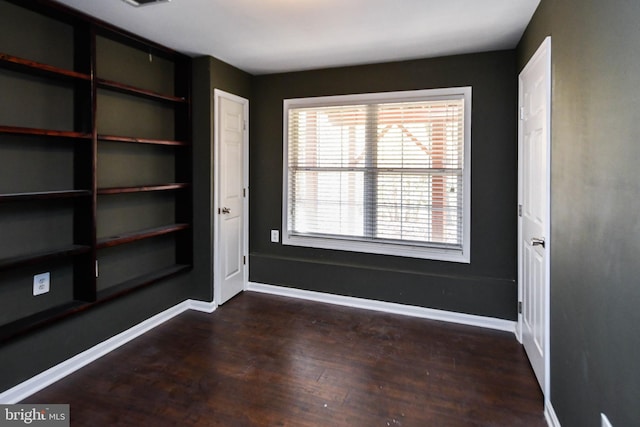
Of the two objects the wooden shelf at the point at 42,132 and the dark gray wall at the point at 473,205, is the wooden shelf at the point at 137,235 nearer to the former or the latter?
the wooden shelf at the point at 42,132

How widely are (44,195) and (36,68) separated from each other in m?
0.74

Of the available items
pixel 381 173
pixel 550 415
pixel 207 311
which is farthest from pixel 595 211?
pixel 207 311

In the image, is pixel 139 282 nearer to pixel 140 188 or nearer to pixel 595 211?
pixel 140 188

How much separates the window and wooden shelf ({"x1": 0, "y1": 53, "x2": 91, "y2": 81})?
2.01 metres

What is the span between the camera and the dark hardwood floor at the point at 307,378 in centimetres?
206

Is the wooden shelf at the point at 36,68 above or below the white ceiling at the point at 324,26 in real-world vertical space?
below

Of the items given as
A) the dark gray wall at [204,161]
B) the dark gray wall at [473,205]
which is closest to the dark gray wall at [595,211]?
the dark gray wall at [473,205]

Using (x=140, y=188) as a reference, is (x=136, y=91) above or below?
above

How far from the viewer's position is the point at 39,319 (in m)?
2.26

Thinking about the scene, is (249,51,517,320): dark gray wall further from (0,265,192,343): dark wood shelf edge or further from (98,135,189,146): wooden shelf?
(0,265,192,343): dark wood shelf edge

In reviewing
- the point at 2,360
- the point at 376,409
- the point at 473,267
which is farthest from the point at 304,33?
the point at 2,360

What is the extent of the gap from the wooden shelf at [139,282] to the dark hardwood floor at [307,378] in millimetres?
424

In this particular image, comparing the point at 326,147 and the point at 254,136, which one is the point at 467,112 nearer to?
the point at 326,147

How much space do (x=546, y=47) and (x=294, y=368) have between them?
8.16ft
